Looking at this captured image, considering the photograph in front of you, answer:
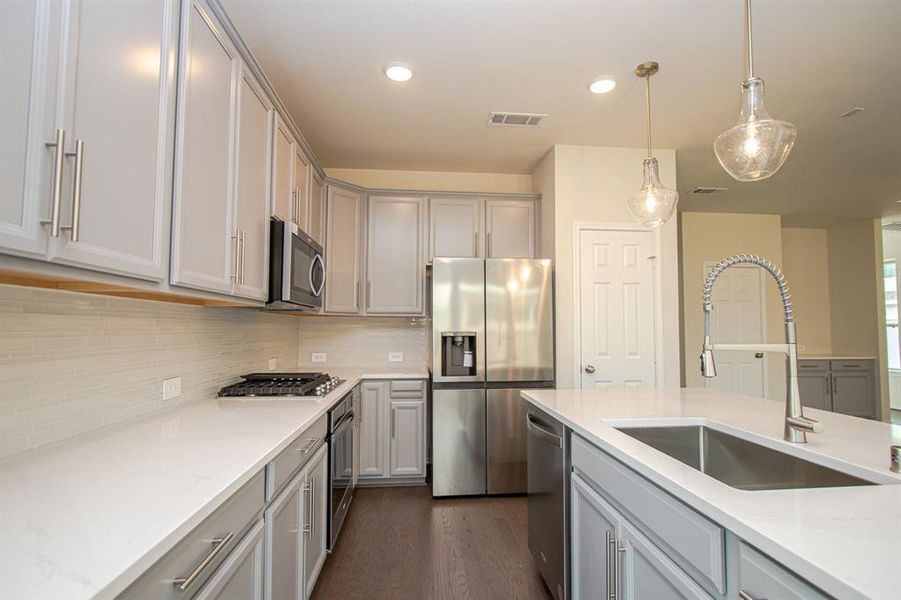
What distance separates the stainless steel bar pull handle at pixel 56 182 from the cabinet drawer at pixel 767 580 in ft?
5.05

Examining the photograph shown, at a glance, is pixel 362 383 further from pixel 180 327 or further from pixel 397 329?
pixel 180 327

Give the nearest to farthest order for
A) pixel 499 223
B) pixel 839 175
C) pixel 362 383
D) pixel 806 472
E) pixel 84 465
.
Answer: pixel 84 465
pixel 806 472
pixel 362 383
pixel 499 223
pixel 839 175

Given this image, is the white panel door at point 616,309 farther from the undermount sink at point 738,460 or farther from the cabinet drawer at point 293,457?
the cabinet drawer at point 293,457

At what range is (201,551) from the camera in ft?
3.03

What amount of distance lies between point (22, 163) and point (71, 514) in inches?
28.0

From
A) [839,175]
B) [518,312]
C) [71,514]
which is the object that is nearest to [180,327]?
[71,514]

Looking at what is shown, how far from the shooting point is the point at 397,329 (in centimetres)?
400

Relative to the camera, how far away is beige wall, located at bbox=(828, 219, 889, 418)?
5.41 metres

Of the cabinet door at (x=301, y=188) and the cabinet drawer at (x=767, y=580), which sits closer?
the cabinet drawer at (x=767, y=580)

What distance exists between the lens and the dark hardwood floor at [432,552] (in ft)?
6.83

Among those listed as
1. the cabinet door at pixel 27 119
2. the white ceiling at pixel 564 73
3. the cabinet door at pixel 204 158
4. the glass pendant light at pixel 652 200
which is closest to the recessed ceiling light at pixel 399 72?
the white ceiling at pixel 564 73

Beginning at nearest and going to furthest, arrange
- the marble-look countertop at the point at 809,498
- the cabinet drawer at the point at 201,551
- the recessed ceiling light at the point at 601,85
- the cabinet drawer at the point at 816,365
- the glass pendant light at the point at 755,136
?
the marble-look countertop at the point at 809,498, the cabinet drawer at the point at 201,551, the glass pendant light at the point at 755,136, the recessed ceiling light at the point at 601,85, the cabinet drawer at the point at 816,365

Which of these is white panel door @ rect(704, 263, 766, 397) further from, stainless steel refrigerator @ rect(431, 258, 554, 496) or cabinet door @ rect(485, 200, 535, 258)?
stainless steel refrigerator @ rect(431, 258, 554, 496)

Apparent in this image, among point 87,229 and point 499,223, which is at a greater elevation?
point 499,223
